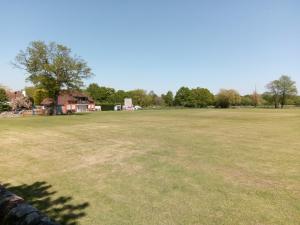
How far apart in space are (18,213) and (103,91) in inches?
4968

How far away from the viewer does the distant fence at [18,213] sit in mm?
2086

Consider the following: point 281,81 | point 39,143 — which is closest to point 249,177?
point 39,143

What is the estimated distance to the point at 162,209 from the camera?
530 centimetres

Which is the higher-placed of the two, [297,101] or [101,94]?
[101,94]

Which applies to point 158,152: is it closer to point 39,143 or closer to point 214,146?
point 214,146

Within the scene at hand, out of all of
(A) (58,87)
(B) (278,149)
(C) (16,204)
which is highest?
(A) (58,87)

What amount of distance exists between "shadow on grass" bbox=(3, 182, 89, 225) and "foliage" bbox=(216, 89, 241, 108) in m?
118

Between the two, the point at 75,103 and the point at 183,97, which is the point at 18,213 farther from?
the point at 183,97

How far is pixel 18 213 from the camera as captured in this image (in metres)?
2.24

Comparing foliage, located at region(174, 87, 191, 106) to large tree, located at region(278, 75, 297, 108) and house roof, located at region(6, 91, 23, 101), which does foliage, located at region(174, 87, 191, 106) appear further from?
house roof, located at region(6, 91, 23, 101)

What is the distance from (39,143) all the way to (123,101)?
351 ft

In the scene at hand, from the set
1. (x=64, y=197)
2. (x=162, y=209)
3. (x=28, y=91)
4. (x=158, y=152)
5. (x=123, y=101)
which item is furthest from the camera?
(x=123, y=101)

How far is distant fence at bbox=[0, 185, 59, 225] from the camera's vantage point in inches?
82.1

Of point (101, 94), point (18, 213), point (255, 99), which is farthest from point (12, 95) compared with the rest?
point (255, 99)
